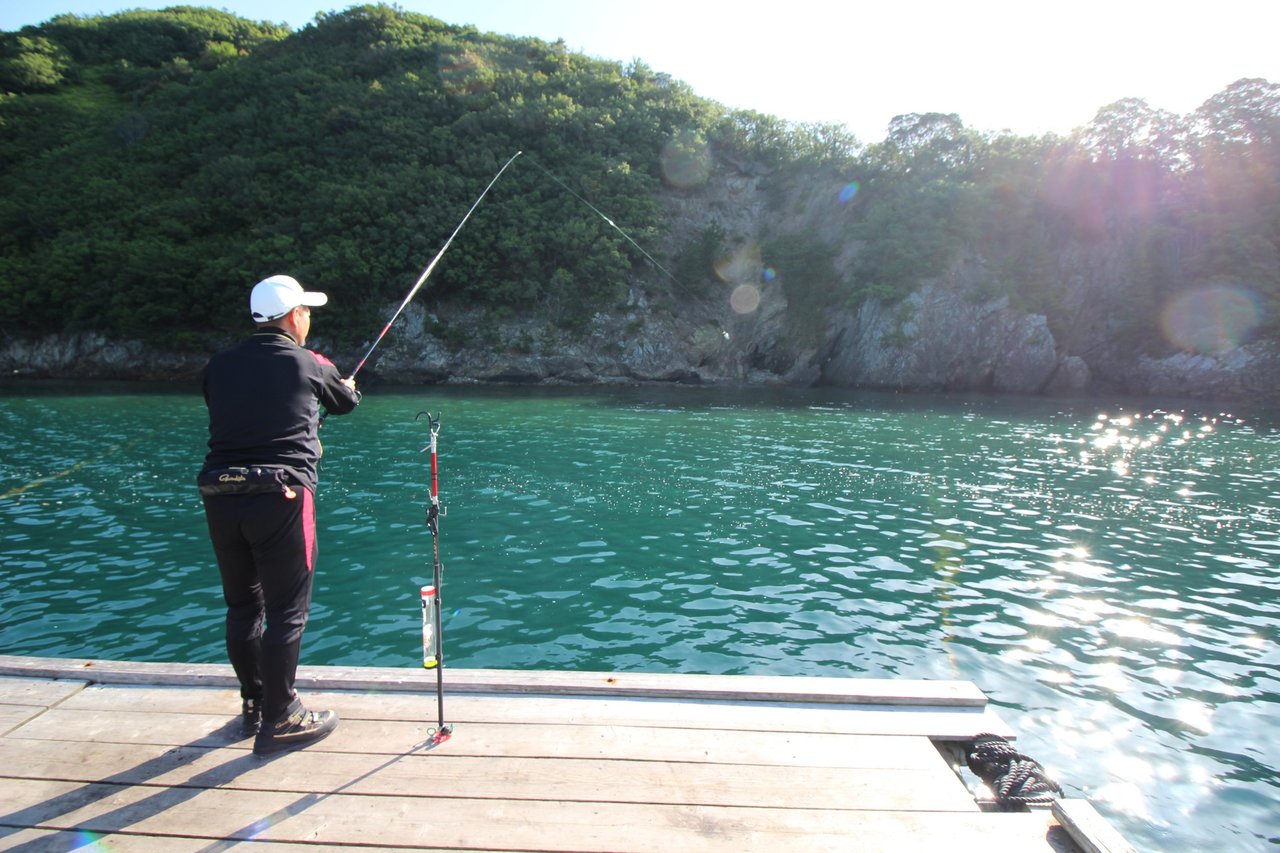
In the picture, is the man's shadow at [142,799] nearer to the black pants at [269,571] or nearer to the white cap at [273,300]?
the black pants at [269,571]

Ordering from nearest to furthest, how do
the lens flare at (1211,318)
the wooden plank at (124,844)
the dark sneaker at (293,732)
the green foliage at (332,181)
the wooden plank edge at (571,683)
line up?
1. the wooden plank at (124,844)
2. the dark sneaker at (293,732)
3. the wooden plank edge at (571,683)
4. the lens flare at (1211,318)
5. the green foliage at (332,181)

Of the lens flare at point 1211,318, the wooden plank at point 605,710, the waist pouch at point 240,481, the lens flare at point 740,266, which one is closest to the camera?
the waist pouch at point 240,481

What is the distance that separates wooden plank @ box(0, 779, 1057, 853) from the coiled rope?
0.71ft

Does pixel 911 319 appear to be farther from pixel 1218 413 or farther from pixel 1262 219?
pixel 1262 219

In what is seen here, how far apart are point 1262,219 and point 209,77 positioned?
75.1 meters

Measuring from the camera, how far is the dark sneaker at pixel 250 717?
3.92m

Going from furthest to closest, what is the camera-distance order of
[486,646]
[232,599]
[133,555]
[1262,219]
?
[1262,219] < [133,555] < [486,646] < [232,599]

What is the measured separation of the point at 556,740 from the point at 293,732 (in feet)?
4.63

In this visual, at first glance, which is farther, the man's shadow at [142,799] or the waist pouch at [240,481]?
the waist pouch at [240,481]

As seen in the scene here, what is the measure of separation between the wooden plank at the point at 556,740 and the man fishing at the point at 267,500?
0.88 feet

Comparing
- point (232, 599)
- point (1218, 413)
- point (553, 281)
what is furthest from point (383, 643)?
point (553, 281)

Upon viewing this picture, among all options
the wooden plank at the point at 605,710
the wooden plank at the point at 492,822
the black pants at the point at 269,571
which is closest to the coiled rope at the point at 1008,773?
the wooden plank at the point at 605,710

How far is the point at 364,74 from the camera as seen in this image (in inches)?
2367

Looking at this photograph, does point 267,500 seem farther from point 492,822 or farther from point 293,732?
point 492,822
